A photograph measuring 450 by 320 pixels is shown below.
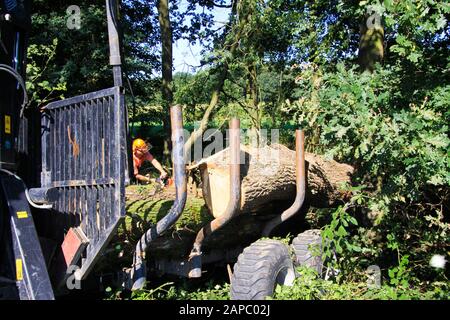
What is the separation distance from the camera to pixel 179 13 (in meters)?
18.1

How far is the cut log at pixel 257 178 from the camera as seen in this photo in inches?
171

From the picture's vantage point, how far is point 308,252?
4.95m

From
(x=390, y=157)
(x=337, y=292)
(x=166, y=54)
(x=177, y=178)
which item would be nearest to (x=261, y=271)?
(x=337, y=292)

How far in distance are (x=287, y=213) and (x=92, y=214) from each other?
2.25m

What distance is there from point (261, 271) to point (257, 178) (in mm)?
825

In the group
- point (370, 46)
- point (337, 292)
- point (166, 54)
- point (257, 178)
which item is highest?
point (166, 54)

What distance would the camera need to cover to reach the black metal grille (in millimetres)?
3150

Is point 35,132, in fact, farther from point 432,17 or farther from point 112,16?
point 432,17

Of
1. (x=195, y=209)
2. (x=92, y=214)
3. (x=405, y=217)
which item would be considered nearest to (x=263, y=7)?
(x=405, y=217)

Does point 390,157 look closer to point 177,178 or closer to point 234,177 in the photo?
point 234,177

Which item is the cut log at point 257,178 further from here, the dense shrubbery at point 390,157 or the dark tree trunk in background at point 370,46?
the dark tree trunk in background at point 370,46

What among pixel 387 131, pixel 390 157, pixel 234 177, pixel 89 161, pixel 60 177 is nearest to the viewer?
pixel 89 161

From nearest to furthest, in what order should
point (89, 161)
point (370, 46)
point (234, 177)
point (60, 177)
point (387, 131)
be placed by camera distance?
point (89, 161) < point (60, 177) < point (234, 177) < point (387, 131) < point (370, 46)

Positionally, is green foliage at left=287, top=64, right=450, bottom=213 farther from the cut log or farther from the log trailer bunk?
the log trailer bunk
